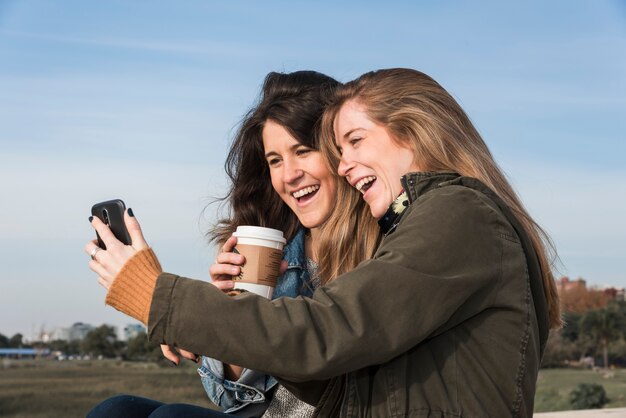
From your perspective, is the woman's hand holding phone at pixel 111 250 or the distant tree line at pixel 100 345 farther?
the distant tree line at pixel 100 345

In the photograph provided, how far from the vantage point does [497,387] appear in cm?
187

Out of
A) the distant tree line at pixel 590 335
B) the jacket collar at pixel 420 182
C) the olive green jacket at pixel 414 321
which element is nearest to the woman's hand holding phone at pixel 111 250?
the olive green jacket at pixel 414 321

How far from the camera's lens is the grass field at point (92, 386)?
7355mm

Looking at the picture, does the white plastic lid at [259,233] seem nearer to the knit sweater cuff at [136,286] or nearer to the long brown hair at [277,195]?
the long brown hair at [277,195]

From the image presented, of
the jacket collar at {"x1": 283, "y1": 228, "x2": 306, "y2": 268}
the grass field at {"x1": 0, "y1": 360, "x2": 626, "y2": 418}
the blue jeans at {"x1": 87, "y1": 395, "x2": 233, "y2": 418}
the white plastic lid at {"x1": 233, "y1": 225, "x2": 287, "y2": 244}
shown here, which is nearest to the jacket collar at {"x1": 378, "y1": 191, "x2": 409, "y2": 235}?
the white plastic lid at {"x1": 233, "y1": 225, "x2": 287, "y2": 244}

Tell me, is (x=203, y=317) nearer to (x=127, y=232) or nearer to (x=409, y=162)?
(x=127, y=232)

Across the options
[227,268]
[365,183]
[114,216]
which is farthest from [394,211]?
[114,216]

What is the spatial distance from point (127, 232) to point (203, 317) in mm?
472

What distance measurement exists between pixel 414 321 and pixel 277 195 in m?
1.99

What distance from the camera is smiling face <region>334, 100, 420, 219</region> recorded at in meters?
2.18

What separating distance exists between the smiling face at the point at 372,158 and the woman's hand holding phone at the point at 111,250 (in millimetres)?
654

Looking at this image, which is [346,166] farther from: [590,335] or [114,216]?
[590,335]

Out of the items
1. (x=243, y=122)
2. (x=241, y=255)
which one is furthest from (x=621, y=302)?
(x=241, y=255)

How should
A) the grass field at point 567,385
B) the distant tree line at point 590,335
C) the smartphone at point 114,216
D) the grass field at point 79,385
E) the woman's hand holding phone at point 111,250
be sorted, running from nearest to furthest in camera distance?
1. the woman's hand holding phone at point 111,250
2. the smartphone at point 114,216
3. the grass field at point 79,385
4. the grass field at point 567,385
5. the distant tree line at point 590,335
